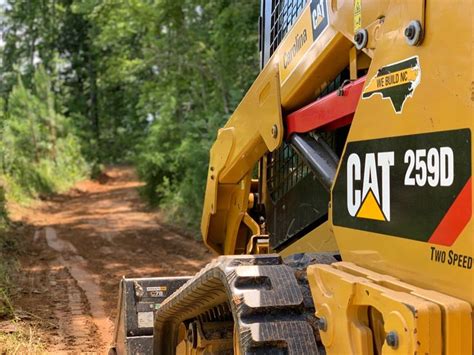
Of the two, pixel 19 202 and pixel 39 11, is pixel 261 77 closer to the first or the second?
pixel 19 202

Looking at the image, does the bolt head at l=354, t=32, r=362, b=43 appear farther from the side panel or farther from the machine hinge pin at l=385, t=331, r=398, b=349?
the machine hinge pin at l=385, t=331, r=398, b=349

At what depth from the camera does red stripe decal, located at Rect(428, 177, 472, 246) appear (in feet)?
5.49

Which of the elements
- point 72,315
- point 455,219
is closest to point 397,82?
point 455,219

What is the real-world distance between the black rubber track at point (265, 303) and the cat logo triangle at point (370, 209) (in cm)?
41

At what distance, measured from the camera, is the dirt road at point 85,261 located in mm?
6867

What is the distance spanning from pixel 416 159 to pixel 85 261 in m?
9.98

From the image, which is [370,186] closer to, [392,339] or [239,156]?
[392,339]

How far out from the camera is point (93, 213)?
62.6 ft

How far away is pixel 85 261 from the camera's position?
11203mm

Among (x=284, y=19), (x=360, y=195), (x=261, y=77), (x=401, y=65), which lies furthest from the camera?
(x=284, y=19)

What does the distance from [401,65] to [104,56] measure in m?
35.6

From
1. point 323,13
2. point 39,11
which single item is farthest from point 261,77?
point 39,11

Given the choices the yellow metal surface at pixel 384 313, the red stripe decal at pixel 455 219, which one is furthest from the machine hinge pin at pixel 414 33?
the yellow metal surface at pixel 384 313

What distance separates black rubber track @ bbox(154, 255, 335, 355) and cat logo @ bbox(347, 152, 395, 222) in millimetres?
397
